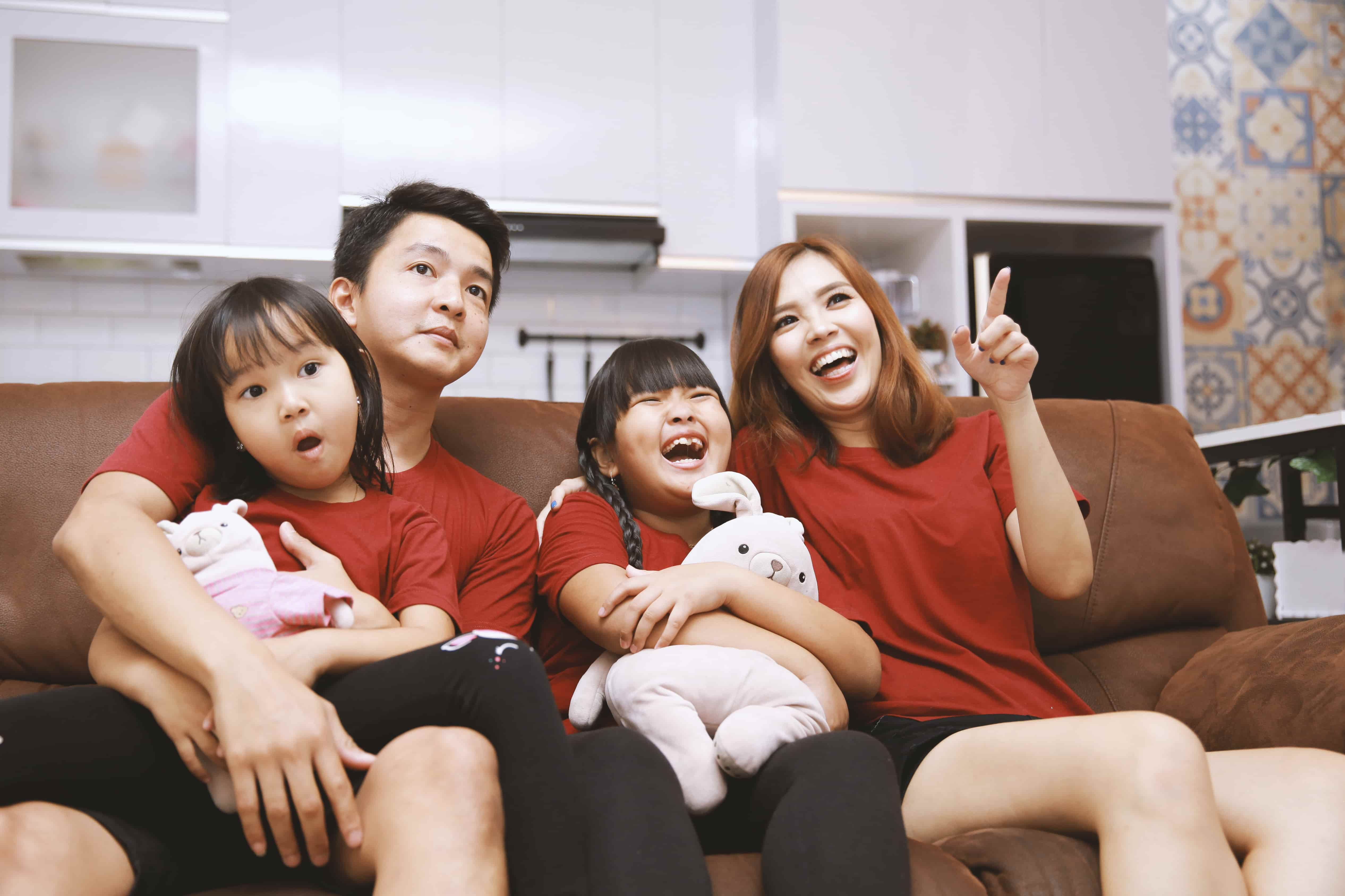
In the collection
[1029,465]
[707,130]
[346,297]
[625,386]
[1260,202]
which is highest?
[707,130]

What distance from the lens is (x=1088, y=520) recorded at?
1.50 metres

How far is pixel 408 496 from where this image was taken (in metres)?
1.25

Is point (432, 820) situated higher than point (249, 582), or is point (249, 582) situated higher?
point (249, 582)

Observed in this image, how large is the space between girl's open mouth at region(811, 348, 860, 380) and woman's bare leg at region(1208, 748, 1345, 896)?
676 mm

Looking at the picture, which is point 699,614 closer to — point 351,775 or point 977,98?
point 351,775

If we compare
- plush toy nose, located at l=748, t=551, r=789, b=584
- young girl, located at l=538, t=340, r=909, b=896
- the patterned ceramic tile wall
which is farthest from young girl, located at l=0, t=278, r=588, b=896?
the patterned ceramic tile wall

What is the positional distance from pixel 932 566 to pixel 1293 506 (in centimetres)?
154

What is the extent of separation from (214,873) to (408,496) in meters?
0.48

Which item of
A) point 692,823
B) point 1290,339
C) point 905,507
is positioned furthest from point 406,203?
point 1290,339

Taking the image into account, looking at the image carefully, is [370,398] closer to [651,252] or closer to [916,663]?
[916,663]

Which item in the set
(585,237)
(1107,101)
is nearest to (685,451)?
(585,237)

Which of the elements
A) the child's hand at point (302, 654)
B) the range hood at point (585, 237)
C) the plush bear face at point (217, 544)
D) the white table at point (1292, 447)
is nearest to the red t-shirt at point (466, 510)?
the plush bear face at point (217, 544)

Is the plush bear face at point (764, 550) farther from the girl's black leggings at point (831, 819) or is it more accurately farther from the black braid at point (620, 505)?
the girl's black leggings at point (831, 819)

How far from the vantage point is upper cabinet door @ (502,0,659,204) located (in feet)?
9.23
